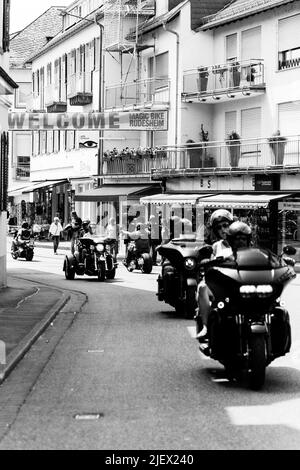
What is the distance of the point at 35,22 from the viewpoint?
7600 cm

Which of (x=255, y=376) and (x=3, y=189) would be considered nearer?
(x=255, y=376)

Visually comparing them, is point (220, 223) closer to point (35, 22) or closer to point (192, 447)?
point (192, 447)

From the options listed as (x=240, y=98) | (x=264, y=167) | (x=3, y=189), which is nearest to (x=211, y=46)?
(x=240, y=98)

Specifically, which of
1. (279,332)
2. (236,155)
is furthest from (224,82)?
(279,332)

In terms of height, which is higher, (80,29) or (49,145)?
(80,29)

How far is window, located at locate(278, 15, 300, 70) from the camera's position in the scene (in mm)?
40125

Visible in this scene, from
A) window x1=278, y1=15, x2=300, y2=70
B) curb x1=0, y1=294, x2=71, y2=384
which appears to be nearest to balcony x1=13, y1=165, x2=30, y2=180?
window x1=278, y1=15, x2=300, y2=70

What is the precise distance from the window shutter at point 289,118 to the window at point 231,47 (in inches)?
177

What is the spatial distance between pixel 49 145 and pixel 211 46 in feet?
66.5

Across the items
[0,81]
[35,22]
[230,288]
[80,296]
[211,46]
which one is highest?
[35,22]

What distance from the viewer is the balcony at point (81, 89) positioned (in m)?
56.5

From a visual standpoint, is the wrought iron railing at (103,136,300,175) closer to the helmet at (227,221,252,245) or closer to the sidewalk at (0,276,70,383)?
the sidewalk at (0,276,70,383)

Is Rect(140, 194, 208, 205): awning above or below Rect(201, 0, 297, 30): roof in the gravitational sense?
below

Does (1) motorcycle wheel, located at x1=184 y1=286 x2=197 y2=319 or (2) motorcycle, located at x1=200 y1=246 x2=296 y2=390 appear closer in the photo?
(2) motorcycle, located at x1=200 y1=246 x2=296 y2=390
